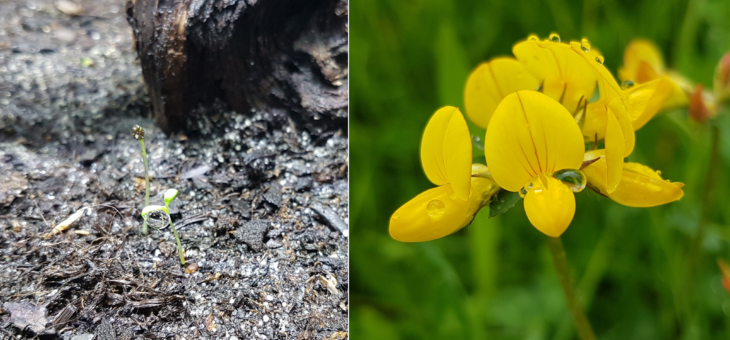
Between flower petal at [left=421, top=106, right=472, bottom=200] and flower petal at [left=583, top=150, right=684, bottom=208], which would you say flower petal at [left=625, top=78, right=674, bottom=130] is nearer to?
flower petal at [left=583, top=150, right=684, bottom=208]

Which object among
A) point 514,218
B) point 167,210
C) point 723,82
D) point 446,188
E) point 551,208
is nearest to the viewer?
point 551,208

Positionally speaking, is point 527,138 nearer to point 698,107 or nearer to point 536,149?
point 536,149

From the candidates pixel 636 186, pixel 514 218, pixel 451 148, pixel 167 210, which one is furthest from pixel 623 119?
pixel 514 218

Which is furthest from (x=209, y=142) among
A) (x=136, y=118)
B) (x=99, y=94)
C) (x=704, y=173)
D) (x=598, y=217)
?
(x=704, y=173)

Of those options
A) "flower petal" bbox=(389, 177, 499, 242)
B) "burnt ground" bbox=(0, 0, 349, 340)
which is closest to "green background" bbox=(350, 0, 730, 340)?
"burnt ground" bbox=(0, 0, 349, 340)

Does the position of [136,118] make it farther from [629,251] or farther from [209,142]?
[629,251]

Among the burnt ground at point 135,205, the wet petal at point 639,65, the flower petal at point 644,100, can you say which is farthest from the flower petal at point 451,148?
the wet petal at point 639,65
